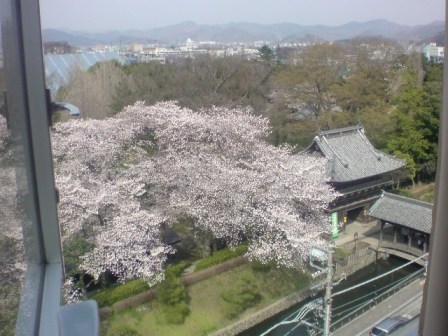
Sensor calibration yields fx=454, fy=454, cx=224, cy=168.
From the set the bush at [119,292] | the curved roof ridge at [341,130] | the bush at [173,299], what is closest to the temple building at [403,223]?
the curved roof ridge at [341,130]

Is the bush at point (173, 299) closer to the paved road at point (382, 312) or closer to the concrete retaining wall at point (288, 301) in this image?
the concrete retaining wall at point (288, 301)

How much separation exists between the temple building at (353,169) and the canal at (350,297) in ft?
2.37

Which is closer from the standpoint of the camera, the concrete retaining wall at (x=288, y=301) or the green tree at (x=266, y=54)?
the concrete retaining wall at (x=288, y=301)

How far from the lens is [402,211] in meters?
5.13

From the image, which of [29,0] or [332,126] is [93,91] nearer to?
[332,126]

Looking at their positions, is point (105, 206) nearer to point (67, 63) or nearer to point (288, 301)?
point (288, 301)

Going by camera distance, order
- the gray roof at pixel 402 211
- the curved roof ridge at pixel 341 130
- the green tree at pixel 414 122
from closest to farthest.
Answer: the gray roof at pixel 402 211 < the green tree at pixel 414 122 < the curved roof ridge at pixel 341 130

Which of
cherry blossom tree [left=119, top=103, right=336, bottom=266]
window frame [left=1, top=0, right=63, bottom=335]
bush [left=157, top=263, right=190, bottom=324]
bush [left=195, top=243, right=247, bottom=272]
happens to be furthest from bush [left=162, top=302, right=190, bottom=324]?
window frame [left=1, top=0, right=63, bottom=335]

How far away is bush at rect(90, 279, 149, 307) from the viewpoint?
3.75 meters

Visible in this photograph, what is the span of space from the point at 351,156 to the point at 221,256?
2.47 meters

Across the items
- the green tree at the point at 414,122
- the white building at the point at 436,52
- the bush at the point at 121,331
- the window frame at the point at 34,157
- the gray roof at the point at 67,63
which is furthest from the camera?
the gray roof at the point at 67,63

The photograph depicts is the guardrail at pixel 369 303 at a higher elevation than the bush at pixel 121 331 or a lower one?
lower

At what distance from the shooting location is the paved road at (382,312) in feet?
12.1

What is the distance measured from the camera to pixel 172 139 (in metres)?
4.84
